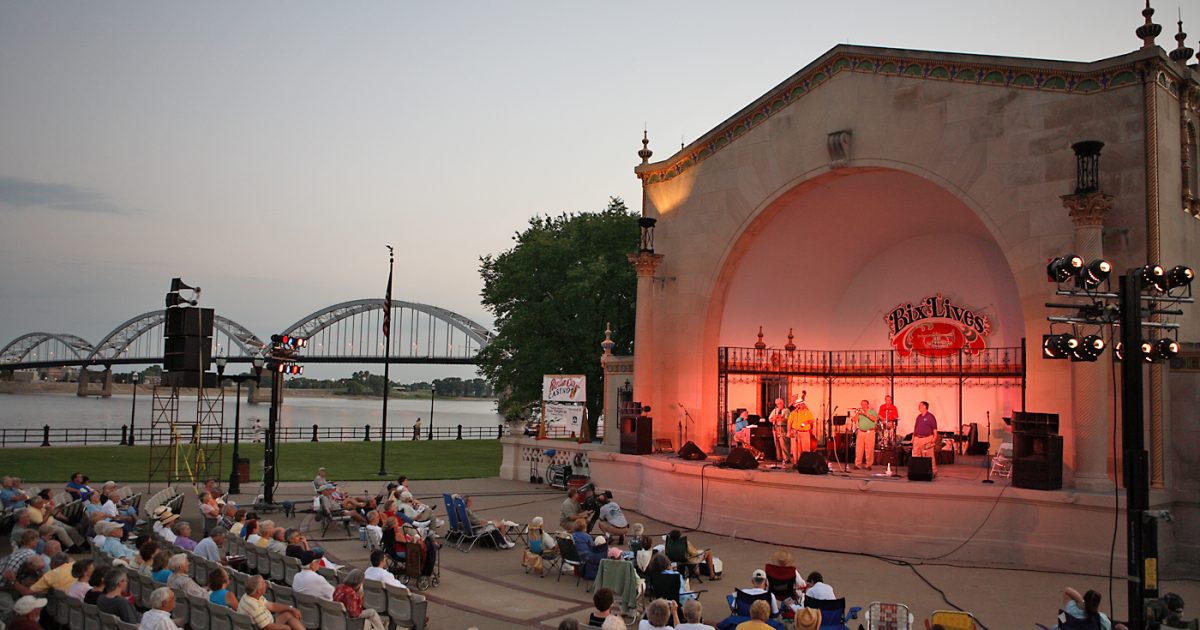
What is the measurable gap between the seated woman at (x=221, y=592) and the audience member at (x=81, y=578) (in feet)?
4.33

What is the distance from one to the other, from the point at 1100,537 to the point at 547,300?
2197 centimetres

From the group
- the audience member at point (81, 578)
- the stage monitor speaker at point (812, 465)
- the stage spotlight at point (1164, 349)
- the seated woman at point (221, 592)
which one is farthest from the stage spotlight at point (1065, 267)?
the audience member at point (81, 578)

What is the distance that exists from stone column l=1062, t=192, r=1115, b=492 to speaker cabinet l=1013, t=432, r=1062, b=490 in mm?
502

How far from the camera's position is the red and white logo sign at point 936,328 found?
21922 mm

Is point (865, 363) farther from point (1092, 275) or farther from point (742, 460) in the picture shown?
point (1092, 275)

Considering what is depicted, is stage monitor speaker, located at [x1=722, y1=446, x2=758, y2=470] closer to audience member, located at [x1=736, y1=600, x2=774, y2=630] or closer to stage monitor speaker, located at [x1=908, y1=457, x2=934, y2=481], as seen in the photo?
stage monitor speaker, located at [x1=908, y1=457, x2=934, y2=481]

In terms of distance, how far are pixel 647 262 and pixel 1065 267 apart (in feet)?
47.8

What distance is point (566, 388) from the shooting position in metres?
28.1

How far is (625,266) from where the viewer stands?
34.7 m

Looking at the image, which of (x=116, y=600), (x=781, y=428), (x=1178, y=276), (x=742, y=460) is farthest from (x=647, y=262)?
(x=116, y=600)

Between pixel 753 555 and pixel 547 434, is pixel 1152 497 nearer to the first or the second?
pixel 753 555

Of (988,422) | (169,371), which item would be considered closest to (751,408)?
(988,422)

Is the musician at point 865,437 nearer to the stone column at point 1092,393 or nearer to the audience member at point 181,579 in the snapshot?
the stone column at point 1092,393

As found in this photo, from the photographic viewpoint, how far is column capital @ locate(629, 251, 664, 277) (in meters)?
23.7
